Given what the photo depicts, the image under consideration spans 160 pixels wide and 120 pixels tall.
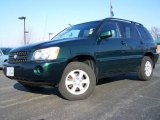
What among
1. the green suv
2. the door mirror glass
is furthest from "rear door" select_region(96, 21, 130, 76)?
the door mirror glass

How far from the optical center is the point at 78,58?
6078 millimetres

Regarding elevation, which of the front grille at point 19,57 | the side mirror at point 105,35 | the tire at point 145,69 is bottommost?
the tire at point 145,69

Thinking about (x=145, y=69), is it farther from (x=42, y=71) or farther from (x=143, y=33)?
(x=42, y=71)

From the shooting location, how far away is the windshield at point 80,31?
6.61 metres

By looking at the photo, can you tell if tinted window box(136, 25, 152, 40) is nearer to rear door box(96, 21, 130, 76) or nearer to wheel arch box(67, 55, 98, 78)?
rear door box(96, 21, 130, 76)

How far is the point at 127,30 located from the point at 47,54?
3.01 metres

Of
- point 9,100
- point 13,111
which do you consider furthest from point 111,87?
point 13,111

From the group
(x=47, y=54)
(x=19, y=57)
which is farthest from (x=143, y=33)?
(x=19, y=57)

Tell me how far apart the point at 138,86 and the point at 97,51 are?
189 cm

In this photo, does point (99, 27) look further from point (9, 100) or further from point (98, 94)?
point (9, 100)

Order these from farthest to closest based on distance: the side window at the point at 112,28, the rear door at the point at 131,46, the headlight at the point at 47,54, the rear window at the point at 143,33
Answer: the rear window at the point at 143,33, the rear door at the point at 131,46, the side window at the point at 112,28, the headlight at the point at 47,54

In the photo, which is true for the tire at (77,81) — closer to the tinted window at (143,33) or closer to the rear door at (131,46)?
the rear door at (131,46)

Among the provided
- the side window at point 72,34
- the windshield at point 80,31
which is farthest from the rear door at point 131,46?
the side window at point 72,34

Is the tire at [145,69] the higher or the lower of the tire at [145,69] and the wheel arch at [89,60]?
the lower
